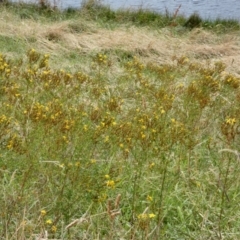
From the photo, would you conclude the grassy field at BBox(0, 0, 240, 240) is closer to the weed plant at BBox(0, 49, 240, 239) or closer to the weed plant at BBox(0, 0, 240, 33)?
the weed plant at BBox(0, 49, 240, 239)

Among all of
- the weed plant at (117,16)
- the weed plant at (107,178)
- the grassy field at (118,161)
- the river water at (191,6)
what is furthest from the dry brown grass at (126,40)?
the weed plant at (107,178)

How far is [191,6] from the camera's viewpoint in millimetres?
10500

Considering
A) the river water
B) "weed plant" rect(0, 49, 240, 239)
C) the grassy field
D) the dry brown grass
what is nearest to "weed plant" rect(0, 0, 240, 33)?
the dry brown grass

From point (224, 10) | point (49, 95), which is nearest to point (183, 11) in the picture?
point (224, 10)

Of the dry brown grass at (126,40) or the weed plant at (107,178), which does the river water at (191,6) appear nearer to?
the dry brown grass at (126,40)

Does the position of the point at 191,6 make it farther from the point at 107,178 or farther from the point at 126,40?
the point at 107,178

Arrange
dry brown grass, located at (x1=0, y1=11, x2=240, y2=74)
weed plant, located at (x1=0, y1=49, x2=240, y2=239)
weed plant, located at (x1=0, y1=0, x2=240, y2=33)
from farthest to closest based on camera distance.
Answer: weed plant, located at (x1=0, y1=0, x2=240, y2=33)
dry brown grass, located at (x1=0, y1=11, x2=240, y2=74)
weed plant, located at (x1=0, y1=49, x2=240, y2=239)

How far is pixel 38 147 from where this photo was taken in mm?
2615

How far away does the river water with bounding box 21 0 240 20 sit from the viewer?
969 centimetres

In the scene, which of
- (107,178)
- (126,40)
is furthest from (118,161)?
(126,40)

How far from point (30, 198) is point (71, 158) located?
287 mm

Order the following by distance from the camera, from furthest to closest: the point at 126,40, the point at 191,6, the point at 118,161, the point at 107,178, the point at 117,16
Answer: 1. the point at 191,6
2. the point at 117,16
3. the point at 126,40
4. the point at 118,161
5. the point at 107,178

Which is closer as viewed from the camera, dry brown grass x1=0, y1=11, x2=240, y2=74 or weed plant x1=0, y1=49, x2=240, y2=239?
weed plant x1=0, y1=49, x2=240, y2=239

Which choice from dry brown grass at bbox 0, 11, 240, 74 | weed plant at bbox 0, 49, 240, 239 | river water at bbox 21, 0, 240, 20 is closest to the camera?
weed plant at bbox 0, 49, 240, 239
